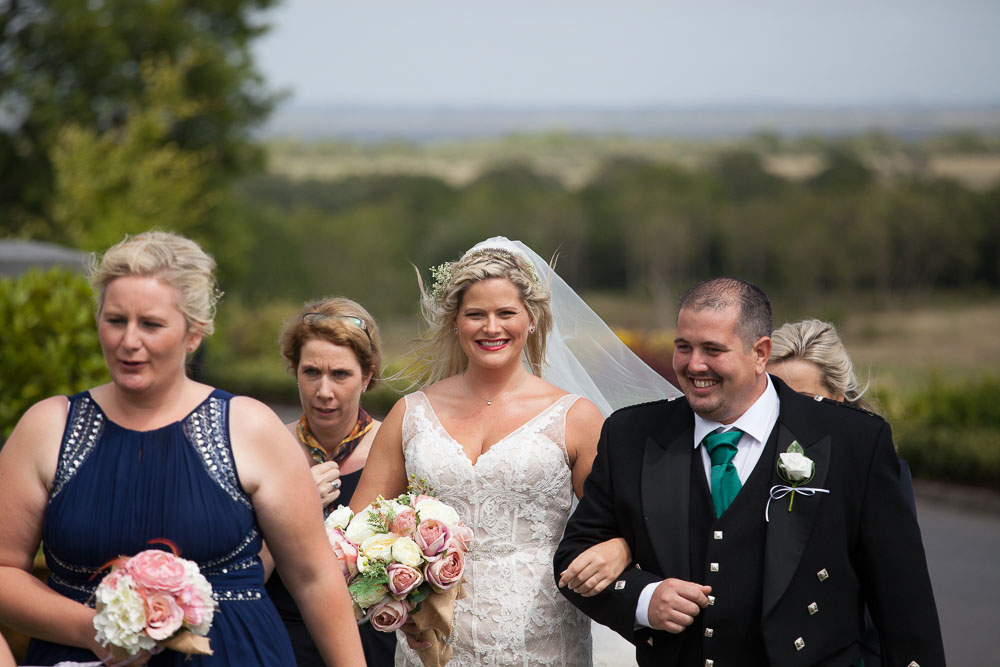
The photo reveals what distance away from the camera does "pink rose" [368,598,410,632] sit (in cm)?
378

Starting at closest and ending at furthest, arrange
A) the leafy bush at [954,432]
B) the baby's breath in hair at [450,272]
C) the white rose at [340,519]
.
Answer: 1. the white rose at [340,519]
2. the baby's breath in hair at [450,272]
3. the leafy bush at [954,432]

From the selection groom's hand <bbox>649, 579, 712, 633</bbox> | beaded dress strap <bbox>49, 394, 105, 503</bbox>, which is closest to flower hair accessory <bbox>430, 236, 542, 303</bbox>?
groom's hand <bbox>649, 579, 712, 633</bbox>

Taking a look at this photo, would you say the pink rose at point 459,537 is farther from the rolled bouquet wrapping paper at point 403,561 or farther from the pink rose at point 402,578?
the pink rose at point 402,578

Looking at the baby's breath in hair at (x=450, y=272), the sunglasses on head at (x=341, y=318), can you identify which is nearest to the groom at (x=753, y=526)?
the baby's breath in hair at (x=450, y=272)

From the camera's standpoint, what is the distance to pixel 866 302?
2678 centimetres

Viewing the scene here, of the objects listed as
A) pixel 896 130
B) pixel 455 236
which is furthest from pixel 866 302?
pixel 455 236

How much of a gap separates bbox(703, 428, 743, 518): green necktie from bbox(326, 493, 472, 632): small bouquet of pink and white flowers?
3.26 feet

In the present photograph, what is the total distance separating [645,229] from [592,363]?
89.5ft

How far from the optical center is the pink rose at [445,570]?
376 centimetres

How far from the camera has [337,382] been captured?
477 cm

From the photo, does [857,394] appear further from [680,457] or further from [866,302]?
[866,302]

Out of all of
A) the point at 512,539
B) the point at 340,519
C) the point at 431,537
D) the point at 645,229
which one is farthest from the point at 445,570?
the point at 645,229

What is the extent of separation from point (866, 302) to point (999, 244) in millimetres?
3345

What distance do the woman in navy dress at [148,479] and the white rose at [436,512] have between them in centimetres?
80
